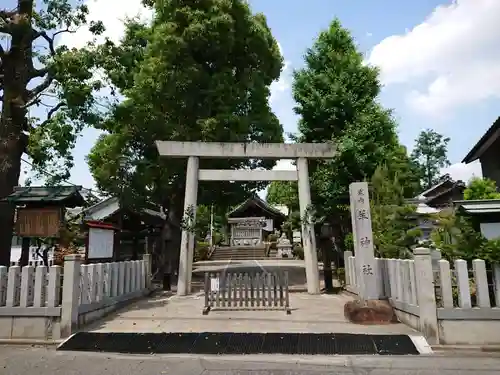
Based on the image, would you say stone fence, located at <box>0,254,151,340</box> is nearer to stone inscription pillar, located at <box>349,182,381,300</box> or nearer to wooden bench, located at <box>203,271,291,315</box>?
wooden bench, located at <box>203,271,291,315</box>

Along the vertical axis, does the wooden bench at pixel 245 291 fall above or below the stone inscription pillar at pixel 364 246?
below

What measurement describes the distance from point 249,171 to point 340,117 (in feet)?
18.2

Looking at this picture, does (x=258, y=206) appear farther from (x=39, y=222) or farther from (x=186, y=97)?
(x=39, y=222)

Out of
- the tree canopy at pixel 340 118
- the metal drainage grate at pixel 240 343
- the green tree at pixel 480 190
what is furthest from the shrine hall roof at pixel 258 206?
the metal drainage grate at pixel 240 343

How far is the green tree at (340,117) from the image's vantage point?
1560 centimetres

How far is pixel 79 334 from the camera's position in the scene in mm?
7430

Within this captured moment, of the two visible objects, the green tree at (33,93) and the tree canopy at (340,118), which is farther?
the tree canopy at (340,118)

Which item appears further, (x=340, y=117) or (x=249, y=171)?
(x=340, y=117)

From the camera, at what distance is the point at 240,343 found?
694cm

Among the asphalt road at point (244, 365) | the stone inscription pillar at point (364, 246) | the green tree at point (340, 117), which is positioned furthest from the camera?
the green tree at point (340, 117)

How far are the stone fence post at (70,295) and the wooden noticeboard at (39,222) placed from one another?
1.91m

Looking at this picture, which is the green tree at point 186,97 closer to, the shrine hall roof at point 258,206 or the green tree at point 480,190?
the green tree at point 480,190

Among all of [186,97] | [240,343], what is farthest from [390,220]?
[186,97]

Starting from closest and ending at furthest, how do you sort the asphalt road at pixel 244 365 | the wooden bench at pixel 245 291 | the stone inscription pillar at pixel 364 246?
A: the asphalt road at pixel 244 365 < the stone inscription pillar at pixel 364 246 < the wooden bench at pixel 245 291
